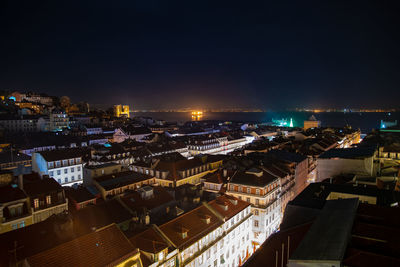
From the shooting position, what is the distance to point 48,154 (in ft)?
146

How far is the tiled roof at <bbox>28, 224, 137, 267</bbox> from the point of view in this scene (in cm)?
1359

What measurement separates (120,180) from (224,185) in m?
14.8

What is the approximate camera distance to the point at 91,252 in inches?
583

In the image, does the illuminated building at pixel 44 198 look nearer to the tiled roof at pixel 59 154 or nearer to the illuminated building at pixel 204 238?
the illuminated building at pixel 204 238

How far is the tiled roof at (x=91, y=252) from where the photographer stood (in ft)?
→ 44.6

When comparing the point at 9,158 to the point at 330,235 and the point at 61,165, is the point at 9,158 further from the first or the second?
the point at 330,235

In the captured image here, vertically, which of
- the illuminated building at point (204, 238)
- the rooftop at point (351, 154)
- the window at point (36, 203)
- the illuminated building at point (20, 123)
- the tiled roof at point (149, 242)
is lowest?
the illuminated building at point (204, 238)

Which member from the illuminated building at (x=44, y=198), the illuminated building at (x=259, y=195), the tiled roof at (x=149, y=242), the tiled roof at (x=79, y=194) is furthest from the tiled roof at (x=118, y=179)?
the tiled roof at (x=149, y=242)

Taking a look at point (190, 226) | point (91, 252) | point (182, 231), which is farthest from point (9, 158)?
point (91, 252)

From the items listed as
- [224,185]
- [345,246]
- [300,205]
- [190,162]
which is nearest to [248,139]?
[190,162]

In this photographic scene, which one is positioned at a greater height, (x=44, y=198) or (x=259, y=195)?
(x=44, y=198)

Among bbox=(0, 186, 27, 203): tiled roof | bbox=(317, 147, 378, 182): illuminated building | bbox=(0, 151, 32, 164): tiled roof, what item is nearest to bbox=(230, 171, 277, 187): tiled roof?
bbox=(317, 147, 378, 182): illuminated building

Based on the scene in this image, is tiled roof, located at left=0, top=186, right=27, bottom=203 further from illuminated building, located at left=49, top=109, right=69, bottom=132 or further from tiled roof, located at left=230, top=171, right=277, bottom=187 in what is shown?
illuminated building, located at left=49, top=109, right=69, bottom=132

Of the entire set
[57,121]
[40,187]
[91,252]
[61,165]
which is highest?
[57,121]
